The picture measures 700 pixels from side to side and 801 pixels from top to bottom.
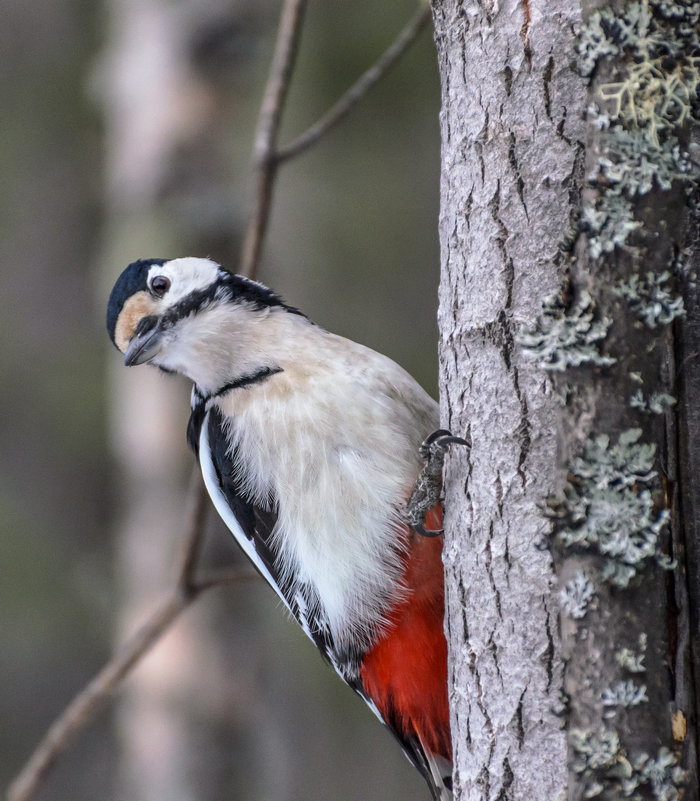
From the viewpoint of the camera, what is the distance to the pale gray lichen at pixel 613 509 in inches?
42.0

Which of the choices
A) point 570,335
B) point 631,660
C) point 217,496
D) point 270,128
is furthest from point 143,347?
point 631,660

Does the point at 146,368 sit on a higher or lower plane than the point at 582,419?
higher

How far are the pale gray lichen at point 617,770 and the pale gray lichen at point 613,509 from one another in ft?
0.55

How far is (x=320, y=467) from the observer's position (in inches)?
79.4

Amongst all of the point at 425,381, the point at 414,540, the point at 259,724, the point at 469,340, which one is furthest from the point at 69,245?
the point at 469,340

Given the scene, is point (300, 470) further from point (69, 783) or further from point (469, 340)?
point (69, 783)

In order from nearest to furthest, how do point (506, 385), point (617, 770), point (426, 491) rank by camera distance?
1. point (617, 770)
2. point (506, 385)
3. point (426, 491)

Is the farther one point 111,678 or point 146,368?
point 146,368

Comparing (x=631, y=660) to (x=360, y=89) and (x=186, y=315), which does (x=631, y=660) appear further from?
(x=360, y=89)

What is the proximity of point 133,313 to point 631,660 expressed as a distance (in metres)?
1.57

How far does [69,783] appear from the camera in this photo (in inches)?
231

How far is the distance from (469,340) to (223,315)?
1.00 m

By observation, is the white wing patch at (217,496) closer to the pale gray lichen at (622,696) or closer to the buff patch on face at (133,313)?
the buff patch on face at (133,313)

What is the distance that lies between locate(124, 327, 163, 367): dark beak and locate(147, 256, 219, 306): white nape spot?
0.09 metres
